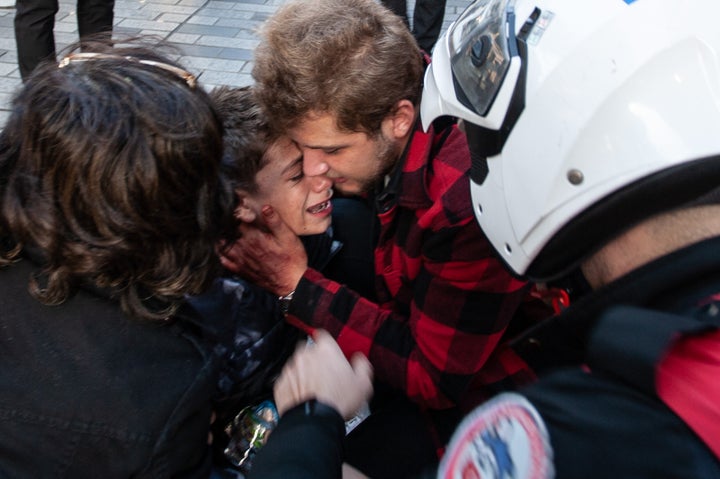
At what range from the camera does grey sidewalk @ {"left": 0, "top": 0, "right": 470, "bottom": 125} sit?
5078 mm

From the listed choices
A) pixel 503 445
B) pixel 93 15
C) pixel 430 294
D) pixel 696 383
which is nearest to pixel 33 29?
pixel 93 15

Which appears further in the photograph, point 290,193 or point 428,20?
point 428,20

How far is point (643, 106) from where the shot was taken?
1155 mm

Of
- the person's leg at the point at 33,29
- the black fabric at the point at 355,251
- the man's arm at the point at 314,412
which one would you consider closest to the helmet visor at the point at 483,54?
the man's arm at the point at 314,412

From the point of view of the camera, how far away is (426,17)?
529 centimetres

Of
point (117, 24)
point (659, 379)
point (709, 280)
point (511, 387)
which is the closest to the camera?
Result: point (659, 379)

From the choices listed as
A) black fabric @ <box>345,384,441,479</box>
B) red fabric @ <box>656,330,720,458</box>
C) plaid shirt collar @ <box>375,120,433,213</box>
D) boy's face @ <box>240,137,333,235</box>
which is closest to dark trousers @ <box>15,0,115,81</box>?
boy's face @ <box>240,137,333,235</box>

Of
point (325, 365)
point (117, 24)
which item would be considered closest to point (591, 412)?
point (325, 365)

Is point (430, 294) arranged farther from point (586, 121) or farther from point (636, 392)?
point (636, 392)

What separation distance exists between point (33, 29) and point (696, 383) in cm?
441

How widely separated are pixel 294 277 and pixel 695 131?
1.24 m

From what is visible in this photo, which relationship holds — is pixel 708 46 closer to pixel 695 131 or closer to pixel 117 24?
pixel 695 131

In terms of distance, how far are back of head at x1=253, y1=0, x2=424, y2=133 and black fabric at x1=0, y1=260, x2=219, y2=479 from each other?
2.79 feet

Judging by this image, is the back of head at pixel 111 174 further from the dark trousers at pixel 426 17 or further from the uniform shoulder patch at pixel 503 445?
the dark trousers at pixel 426 17
